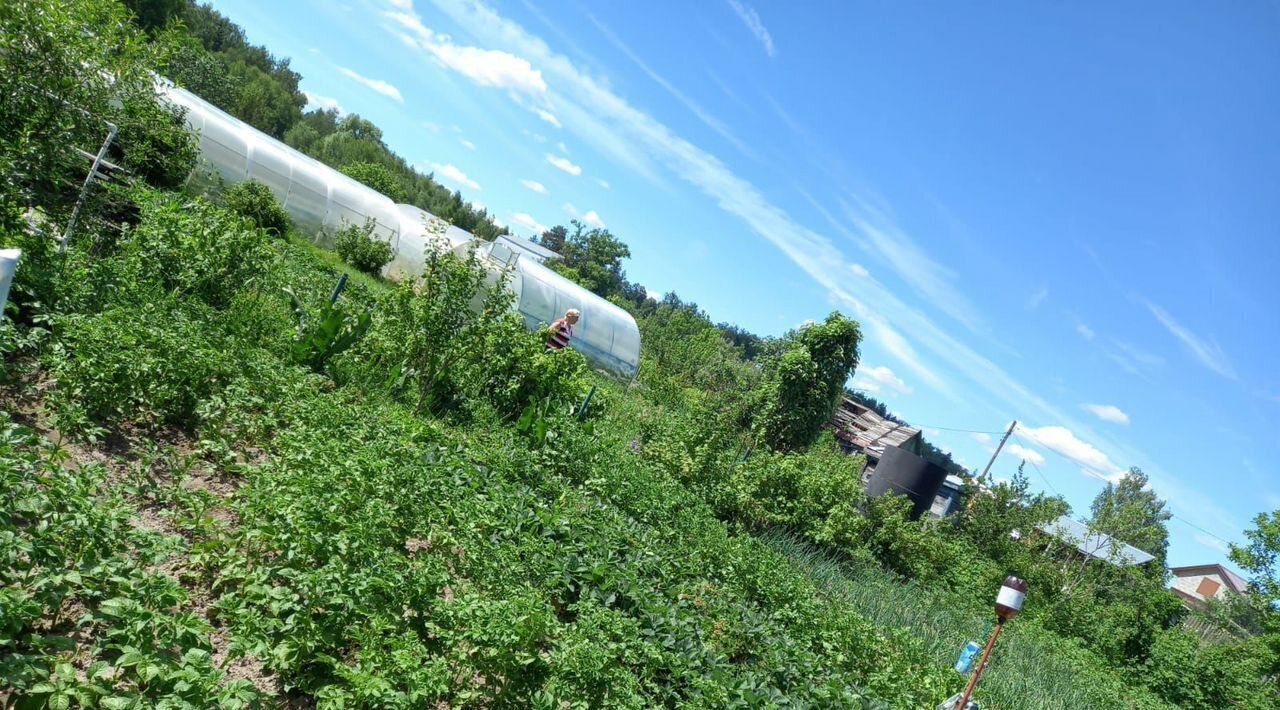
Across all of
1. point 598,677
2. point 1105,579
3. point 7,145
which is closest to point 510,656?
point 598,677

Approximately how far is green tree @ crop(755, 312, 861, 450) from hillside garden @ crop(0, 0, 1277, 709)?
1.73 m

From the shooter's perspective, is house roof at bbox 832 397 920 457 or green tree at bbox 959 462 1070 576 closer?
green tree at bbox 959 462 1070 576

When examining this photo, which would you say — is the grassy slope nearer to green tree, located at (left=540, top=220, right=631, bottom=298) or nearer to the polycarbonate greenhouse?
the polycarbonate greenhouse

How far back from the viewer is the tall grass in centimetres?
661

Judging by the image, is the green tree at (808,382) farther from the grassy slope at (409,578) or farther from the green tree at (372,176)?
the green tree at (372,176)

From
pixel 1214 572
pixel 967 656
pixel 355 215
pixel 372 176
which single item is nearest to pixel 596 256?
pixel 372 176

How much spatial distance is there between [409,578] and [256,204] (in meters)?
12.1

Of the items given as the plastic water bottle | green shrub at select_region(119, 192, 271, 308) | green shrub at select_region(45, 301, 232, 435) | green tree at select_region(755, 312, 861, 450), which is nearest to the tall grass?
the plastic water bottle

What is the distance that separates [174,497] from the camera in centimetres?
347

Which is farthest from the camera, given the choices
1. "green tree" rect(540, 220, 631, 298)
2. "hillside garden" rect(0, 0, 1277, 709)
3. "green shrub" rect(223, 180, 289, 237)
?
"green tree" rect(540, 220, 631, 298)

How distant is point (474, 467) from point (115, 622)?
300 centimetres

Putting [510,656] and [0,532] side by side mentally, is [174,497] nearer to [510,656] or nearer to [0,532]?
[0,532]

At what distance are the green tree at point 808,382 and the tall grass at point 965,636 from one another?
2549 millimetres

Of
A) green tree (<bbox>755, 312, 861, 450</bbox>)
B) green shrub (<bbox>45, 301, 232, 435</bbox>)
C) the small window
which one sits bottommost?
green shrub (<bbox>45, 301, 232, 435</bbox>)
